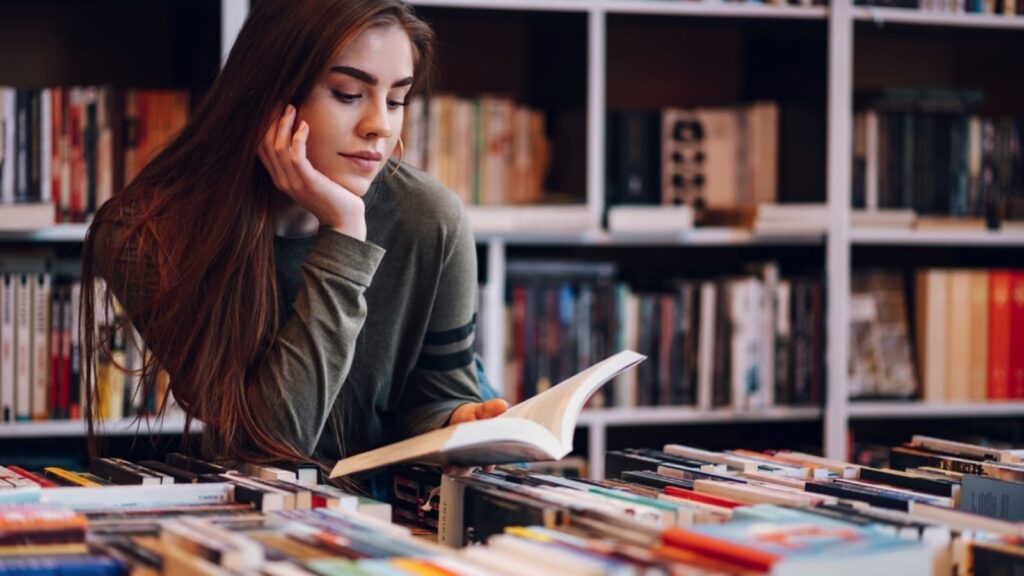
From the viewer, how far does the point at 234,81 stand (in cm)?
160

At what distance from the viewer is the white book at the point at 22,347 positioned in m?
2.35

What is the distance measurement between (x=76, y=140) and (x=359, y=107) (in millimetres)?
1042

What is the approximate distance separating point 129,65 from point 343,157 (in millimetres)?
1290

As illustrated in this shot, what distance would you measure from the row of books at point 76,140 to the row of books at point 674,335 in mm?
741

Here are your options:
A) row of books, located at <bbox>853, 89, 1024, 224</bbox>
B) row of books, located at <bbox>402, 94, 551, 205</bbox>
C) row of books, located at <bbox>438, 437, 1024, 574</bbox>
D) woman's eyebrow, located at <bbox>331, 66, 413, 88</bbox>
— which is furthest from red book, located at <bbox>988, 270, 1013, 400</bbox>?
woman's eyebrow, located at <bbox>331, 66, 413, 88</bbox>

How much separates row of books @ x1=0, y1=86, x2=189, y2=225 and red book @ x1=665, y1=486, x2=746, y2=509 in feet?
4.92

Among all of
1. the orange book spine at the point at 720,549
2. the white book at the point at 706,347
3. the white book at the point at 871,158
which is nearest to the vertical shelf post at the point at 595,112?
the white book at the point at 706,347

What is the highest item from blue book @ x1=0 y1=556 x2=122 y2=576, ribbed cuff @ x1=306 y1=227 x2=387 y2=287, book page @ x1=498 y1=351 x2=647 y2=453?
ribbed cuff @ x1=306 y1=227 x2=387 y2=287

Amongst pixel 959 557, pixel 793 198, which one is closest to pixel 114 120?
pixel 793 198

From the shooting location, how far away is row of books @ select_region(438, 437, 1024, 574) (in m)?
0.82

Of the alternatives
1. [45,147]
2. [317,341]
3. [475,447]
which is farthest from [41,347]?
[475,447]

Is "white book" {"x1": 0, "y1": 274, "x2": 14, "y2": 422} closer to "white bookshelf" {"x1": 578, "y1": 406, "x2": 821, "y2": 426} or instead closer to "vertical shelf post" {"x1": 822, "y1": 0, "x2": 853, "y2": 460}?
"white bookshelf" {"x1": 578, "y1": 406, "x2": 821, "y2": 426}

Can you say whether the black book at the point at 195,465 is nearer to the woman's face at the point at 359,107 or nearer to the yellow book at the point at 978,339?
the woman's face at the point at 359,107

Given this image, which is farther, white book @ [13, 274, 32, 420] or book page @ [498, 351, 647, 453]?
white book @ [13, 274, 32, 420]
